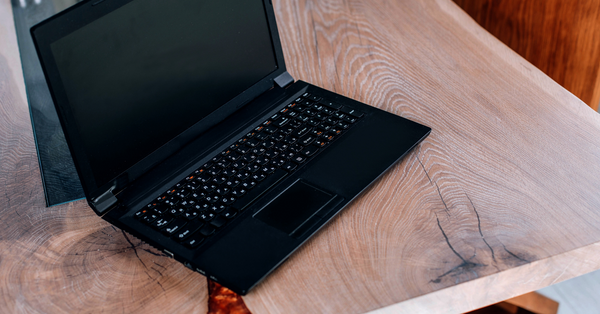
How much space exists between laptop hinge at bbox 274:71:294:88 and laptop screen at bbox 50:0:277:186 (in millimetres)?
44

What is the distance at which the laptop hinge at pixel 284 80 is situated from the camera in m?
0.88

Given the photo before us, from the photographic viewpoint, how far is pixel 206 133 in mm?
784

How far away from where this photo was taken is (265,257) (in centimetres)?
58

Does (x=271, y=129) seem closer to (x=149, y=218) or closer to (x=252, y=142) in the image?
(x=252, y=142)

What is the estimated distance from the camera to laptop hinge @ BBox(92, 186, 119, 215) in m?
0.65

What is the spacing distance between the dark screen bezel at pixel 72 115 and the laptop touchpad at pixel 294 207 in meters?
0.19

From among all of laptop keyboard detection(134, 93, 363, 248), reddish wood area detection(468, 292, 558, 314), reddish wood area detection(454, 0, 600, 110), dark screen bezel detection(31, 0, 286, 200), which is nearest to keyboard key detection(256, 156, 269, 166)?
laptop keyboard detection(134, 93, 363, 248)

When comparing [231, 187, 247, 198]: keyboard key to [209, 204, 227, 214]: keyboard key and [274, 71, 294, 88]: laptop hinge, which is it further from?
[274, 71, 294, 88]: laptop hinge

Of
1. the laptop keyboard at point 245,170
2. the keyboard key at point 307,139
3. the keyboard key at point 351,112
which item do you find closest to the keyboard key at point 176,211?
the laptop keyboard at point 245,170

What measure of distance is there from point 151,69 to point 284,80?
261 mm

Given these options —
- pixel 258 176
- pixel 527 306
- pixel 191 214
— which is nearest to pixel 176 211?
pixel 191 214

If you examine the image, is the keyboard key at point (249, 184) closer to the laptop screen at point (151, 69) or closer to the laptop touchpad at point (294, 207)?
the laptop touchpad at point (294, 207)

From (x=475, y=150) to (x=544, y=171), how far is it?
99 mm

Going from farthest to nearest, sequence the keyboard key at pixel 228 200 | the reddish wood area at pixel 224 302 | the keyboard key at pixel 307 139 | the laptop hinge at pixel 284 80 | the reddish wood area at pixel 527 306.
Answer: the reddish wood area at pixel 527 306
the laptop hinge at pixel 284 80
the keyboard key at pixel 307 139
the keyboard key at pixel 228 200
the reddish wood area at pixel 224 302
